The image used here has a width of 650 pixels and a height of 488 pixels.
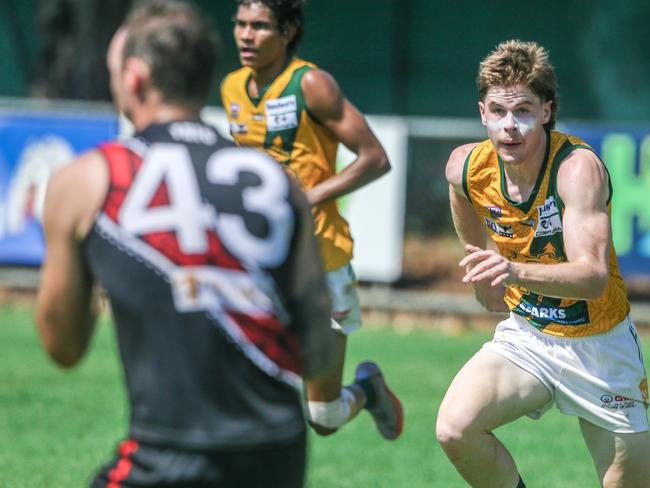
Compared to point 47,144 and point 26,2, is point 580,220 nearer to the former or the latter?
point 47,144

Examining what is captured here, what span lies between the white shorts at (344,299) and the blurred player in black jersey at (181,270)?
10.4 feet

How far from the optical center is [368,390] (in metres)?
6.80

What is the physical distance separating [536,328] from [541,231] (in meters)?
0.41

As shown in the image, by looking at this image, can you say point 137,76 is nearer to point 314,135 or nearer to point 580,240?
point 580,240

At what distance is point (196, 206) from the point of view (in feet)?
10.4

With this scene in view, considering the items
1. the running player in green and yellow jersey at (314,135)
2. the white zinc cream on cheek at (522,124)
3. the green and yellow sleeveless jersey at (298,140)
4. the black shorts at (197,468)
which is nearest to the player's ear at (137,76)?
the black shorts at (197,468)

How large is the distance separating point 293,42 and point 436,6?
10805mm

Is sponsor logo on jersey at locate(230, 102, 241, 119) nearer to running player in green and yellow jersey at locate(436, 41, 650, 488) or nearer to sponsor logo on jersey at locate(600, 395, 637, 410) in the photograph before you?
running player in green and yellow jersey at locate(436, 41, 650, 488)

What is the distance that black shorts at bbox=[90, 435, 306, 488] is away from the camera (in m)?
3.23

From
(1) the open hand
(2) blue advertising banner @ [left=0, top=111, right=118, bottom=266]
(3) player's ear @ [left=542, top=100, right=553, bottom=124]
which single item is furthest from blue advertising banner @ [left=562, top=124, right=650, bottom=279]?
(1) the open hand

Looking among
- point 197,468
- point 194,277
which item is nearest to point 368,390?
point 197,468

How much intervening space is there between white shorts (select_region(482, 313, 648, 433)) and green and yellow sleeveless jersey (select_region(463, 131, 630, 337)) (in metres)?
0.05

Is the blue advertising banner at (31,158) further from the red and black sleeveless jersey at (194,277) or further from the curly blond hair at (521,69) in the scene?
the red and black sleeveless jersey at (194,277)

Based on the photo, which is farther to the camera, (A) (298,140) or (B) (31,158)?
(B) (31,158)
